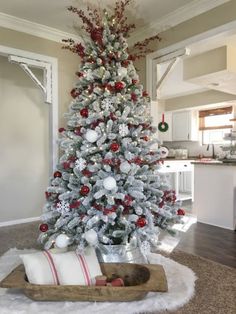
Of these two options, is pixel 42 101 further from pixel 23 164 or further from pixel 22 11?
pixel 22 11

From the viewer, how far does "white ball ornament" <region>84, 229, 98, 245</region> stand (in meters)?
2.13

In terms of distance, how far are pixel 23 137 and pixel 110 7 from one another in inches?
87.8

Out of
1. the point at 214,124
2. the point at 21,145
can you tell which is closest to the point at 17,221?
the point at 21,145

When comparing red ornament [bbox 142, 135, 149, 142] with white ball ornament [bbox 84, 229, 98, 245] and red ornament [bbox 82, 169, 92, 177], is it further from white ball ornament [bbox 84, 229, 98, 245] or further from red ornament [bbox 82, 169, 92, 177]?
white ball ornament [bbox 84, 229, 98, 245]

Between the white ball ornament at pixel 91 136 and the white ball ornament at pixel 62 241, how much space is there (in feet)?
2.51

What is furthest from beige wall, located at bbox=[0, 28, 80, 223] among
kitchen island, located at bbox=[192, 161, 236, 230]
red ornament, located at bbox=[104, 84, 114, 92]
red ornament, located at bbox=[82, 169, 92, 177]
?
kitchen island, located at bbox=[192, 161, 236, 230]

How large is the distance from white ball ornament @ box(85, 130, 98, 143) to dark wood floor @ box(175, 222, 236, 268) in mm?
1551

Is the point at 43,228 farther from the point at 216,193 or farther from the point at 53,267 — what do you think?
the point at 216,193

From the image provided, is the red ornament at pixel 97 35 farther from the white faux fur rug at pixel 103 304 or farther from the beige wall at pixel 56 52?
the white faux fur rug at pixel 103 304

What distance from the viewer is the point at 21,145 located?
4328 mm

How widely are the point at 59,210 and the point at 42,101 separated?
259 centimetres

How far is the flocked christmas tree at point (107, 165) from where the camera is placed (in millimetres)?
2268

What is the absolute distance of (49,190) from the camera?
2467 millimetres

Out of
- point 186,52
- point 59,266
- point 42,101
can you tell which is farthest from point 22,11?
point 59,266
